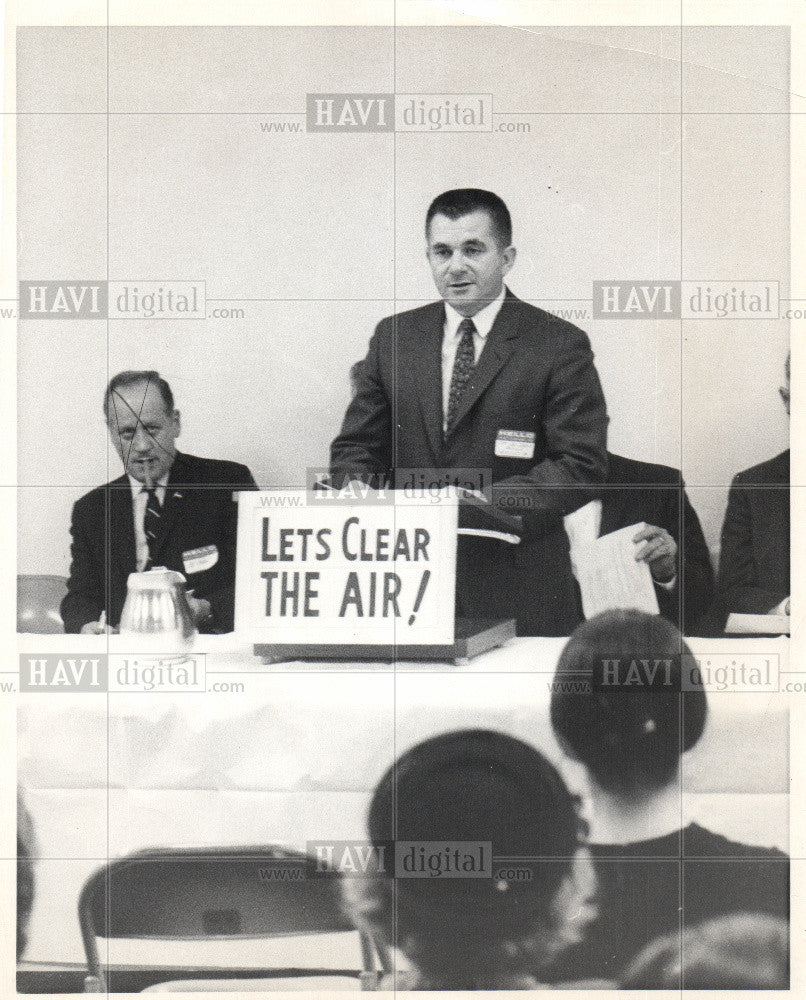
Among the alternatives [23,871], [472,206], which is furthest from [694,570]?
[23,871]

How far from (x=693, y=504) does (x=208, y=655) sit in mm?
1161

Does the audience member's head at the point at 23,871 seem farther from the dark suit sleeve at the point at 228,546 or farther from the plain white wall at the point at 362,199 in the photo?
the plain white wall at the point at 362,199

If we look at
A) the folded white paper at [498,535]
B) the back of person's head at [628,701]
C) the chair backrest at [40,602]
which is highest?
the folded white paper at [498,535]

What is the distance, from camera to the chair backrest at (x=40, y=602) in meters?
2.62

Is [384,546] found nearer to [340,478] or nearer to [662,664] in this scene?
[340,478]

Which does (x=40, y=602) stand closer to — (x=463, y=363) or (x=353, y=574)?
(x=353, y=574)

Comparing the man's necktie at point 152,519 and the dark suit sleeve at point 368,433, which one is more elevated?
the dark suit sleeve at point 368,433

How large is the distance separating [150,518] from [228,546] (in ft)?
0.64

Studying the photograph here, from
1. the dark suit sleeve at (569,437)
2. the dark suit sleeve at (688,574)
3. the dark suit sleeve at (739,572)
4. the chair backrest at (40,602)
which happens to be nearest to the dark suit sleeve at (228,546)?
the chair backrest at (40,602)

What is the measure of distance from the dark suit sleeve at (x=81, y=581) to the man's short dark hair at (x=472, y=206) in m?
1.06

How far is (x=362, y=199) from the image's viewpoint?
2592mm

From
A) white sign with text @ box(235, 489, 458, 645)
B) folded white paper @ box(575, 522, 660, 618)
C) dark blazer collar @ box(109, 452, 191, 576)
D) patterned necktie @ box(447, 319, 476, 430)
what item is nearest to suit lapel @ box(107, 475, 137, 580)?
dark blazer collar @ box(109, 452, 191, 576)

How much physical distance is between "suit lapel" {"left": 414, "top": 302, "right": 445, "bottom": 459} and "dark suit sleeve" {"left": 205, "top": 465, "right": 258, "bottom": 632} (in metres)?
0.42
